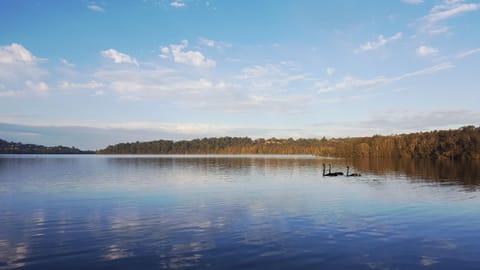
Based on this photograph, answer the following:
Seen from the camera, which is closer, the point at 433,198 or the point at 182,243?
the point at 182,243

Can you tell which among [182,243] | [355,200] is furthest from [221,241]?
[355,200]

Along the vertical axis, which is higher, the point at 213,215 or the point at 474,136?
the point at 474,136

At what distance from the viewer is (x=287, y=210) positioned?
32281 millimetres

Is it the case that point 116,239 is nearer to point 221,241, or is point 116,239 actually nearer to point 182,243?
point 182,243

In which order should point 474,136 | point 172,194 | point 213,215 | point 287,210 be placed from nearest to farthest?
point 213,215, point 287,210, point 172,194, point 474,136

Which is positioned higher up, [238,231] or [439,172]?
[439,172]

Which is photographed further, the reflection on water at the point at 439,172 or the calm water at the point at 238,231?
the reflection on water at the point at 439,172

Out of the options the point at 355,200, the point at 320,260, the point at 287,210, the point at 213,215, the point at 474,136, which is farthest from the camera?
the point at 474,136

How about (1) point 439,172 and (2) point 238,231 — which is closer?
(2) point 238,231

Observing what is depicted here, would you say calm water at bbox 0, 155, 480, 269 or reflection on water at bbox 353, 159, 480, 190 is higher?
reflection on water at bbox 353, 159, 480, 190

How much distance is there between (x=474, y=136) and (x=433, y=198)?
122443 millimetres

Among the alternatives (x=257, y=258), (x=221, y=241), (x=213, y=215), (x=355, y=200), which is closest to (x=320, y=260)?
(x=257, y=258)

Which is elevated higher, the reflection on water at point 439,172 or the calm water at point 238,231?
the reflection on water at point 439,172

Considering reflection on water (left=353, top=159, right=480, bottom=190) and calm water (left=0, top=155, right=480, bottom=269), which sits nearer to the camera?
calm water (left=0, top=155, right=480, bottom=269)
